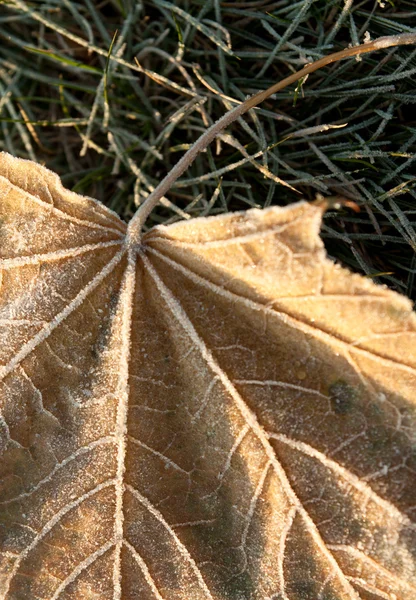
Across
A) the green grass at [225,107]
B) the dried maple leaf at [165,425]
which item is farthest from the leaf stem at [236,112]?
the green grass at [225,107]

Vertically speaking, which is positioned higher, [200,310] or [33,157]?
[33,157]

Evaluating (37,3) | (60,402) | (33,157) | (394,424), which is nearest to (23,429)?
(60,402)

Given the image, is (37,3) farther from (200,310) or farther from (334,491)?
(334,491)

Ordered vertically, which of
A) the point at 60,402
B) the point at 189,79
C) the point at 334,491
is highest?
the point at 189,79

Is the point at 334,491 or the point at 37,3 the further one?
the point at 37,3

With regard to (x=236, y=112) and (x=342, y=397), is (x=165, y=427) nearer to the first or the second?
(x=342, y=397)

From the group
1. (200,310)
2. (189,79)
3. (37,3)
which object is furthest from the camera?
(37,3)

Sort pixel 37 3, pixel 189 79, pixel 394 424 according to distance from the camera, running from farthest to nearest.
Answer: pixel 37 3 < pixel 189 79 < pixel 394 424

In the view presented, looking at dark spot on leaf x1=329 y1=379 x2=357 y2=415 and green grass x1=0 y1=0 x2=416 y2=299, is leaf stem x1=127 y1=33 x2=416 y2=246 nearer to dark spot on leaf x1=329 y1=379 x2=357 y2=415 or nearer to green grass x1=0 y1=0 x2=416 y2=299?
green grass x1=0 y1=0 x2=416 y2=299

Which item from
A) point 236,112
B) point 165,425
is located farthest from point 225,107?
point 165,425
